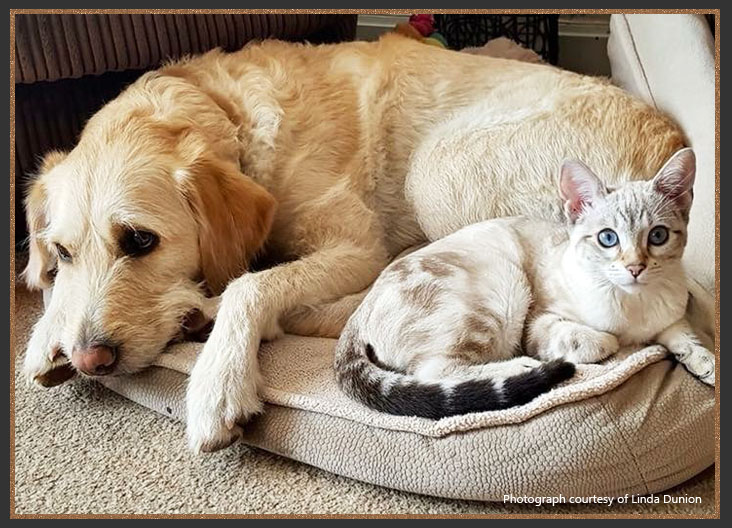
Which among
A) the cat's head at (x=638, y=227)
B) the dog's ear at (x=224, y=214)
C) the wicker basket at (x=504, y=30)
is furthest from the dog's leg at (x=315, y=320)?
the wicker basket at (x=504, y=30)

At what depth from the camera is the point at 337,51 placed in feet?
8.31

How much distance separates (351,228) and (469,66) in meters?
0.72

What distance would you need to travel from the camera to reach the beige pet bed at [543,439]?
156 cm

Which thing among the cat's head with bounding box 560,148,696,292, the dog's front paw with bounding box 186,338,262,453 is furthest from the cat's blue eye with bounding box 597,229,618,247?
the dog's front paw with bounding box 186,338,262,453

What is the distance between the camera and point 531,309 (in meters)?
1.88

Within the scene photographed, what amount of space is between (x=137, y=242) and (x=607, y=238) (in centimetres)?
110

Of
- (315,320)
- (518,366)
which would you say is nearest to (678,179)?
(518,366)

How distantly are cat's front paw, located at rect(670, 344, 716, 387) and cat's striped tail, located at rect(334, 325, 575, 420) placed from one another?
26cm

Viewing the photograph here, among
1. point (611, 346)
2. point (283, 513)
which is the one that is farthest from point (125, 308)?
point (611, 346)

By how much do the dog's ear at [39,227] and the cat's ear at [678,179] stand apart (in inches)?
61.0

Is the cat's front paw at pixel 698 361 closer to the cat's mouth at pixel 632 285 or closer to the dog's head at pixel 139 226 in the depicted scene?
the cat's mouth at pixel 632 285

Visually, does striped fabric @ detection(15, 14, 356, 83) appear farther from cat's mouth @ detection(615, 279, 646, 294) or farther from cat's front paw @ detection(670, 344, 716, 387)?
cat's front paw @ detection(670, 344, 716, 387)

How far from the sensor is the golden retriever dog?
1852 millimetres

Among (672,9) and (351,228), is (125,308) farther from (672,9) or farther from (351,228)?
(672,9)
